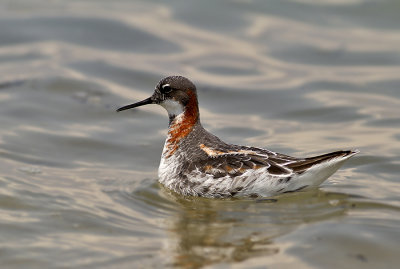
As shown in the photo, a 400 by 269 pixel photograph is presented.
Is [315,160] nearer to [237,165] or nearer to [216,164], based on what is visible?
[237,165]

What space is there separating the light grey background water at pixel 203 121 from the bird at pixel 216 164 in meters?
0.20

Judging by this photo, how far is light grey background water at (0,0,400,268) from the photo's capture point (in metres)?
7.46

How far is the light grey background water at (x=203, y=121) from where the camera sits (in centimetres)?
746

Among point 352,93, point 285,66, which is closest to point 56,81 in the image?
point 285,66

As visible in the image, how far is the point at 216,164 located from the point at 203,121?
3429 mm

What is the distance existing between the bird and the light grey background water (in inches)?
8.0

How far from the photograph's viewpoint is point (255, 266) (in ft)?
22.6

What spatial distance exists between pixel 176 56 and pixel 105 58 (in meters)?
1.46

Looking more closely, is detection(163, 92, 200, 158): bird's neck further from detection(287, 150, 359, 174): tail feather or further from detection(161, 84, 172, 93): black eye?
detection(287, 150, 359, 174): tail feather

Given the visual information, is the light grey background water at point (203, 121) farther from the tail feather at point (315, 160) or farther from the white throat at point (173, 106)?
the white throat at point (173, 106)


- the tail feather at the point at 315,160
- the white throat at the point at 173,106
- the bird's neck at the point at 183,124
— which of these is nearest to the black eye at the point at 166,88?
the white throat at the point at 173,106

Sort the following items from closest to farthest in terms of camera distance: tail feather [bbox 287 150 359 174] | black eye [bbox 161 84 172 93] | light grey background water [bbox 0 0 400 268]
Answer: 1. light grey background water [bbox 0 0 400 268]
2. tail feather [bbox 287 150 359 174]
3. black eye [bbox 161 84 172 93]

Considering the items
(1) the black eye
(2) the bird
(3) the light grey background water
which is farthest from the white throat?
→ (3) the light grey background water

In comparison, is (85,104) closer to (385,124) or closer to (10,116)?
(10,116)
